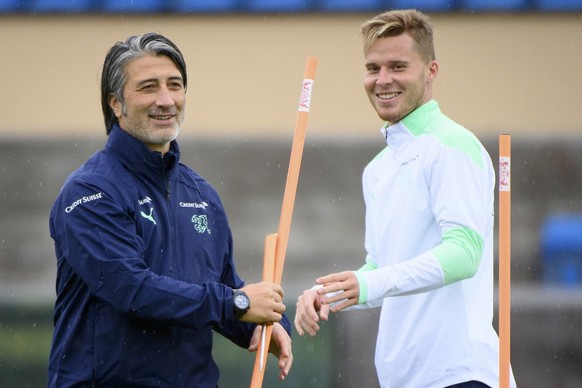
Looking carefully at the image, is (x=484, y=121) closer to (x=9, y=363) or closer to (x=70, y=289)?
(x=9, y=363)

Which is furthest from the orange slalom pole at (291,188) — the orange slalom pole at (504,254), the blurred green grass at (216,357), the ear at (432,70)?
the blurred green grass at (216,357)

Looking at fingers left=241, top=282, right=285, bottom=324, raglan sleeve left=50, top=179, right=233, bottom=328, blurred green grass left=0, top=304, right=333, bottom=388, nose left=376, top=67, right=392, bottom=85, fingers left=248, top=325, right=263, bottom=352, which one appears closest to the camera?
raglan sleeve left=50, top=179, right=233, bottom=328

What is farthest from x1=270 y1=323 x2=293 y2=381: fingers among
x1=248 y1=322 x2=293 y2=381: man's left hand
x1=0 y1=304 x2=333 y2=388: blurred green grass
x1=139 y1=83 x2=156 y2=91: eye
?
x1=0 y1=304 x2=333 y2=388: blurred green grass

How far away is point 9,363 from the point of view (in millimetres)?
6797

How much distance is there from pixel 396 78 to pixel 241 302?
778 millimetres

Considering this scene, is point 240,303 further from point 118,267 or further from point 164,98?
point 164,98

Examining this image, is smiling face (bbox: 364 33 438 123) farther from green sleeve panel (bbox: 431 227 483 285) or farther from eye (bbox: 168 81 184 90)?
eye (bbox: 168 81 184 90)

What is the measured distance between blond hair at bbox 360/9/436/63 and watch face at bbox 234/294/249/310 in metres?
0.83

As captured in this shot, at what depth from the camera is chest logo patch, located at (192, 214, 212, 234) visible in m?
2.87

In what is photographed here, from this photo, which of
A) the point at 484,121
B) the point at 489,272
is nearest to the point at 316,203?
the point at 484,121

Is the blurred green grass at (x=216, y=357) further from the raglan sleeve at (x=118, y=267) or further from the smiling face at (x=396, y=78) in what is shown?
the raglan sleeve at (x=118, y=267)

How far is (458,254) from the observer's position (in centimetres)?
279

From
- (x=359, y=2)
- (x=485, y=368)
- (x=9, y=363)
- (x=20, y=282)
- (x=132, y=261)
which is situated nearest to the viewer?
(x=132, y=261)

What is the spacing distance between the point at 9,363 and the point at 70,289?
426 centimetres
